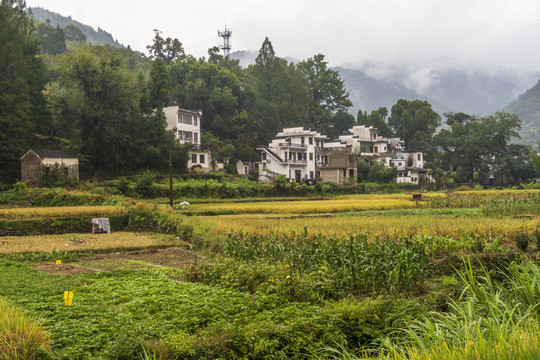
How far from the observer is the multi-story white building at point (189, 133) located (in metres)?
54.6

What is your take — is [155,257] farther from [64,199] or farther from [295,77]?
[295,77]

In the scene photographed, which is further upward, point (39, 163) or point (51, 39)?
point (51, 39)

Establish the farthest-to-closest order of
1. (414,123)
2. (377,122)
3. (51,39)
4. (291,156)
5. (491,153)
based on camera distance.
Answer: (377,122)
(414,123)
(51,39)
(491,153)
(291,156)

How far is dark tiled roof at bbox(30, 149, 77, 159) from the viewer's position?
38.2 m

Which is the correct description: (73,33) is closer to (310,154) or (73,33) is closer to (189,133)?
(189,133)

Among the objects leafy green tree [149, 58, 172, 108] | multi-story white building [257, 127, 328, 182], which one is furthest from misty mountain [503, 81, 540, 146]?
leafy green tree [149, 58, 172, 108]

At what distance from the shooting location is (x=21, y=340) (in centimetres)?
577

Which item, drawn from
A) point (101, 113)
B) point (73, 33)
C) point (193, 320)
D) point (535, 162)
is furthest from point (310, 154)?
point (73, 33)

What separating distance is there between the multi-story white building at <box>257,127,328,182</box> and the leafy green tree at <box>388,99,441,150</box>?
99.0 feet

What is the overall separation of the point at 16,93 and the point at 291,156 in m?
36.5

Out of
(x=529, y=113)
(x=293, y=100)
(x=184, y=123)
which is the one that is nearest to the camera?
(x=184, y=123)

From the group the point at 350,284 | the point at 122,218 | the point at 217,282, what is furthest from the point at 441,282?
the point at 122,218

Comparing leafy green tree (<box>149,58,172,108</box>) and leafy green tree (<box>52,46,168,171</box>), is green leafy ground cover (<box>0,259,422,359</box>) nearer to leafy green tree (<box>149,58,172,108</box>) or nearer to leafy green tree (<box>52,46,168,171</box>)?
leafy green tree (<box>52,46,168,171</box>)

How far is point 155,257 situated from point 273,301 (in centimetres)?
1022
